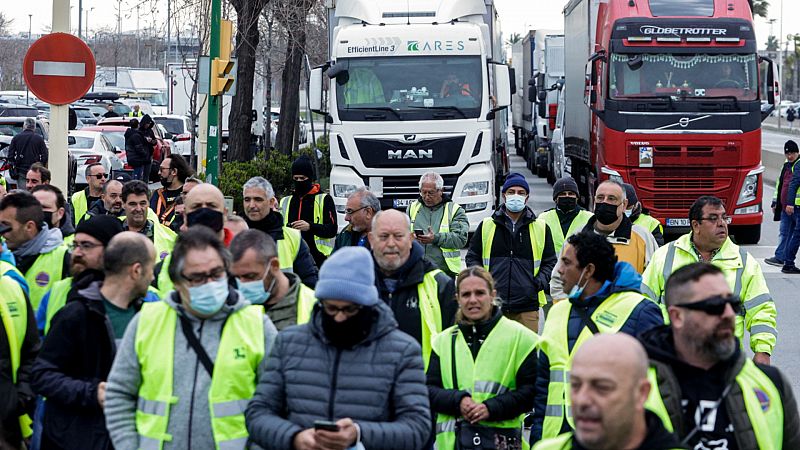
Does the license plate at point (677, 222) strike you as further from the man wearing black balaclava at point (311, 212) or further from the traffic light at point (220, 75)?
the man wearing black balaclava at point (311, 212)

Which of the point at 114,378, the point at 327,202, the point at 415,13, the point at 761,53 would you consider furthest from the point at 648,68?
the point at 114,378

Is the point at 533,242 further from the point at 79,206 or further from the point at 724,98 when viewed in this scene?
the point at 724,98

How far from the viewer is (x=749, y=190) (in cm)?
2008

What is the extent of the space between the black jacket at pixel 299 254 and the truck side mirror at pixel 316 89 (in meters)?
10.1

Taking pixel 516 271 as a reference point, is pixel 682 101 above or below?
above

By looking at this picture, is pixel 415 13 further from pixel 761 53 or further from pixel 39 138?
pixel 39 138

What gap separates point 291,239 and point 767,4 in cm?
10157

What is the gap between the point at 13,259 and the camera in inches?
262

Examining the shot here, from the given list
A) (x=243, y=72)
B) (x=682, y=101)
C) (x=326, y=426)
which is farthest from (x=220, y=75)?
(x=326, y=426)

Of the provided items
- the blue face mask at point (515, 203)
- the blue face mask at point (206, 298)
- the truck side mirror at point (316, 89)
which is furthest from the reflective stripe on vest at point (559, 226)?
the truck side mirror at point (316, 89)

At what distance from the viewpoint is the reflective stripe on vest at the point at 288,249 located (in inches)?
334

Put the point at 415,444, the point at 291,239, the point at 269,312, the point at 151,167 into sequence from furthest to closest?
1. the point at 151,167
2. the point at 291,239
3. the point at 269,312
4. the point at 415,444

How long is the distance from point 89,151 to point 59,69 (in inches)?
764

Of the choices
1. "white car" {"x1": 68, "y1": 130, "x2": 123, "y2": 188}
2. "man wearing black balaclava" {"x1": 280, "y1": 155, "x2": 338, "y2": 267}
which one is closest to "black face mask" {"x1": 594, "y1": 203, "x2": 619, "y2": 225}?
"man wearing black balaclava" {"x1": 280, "y1": 155, "x2": 338, "y2": 267}
